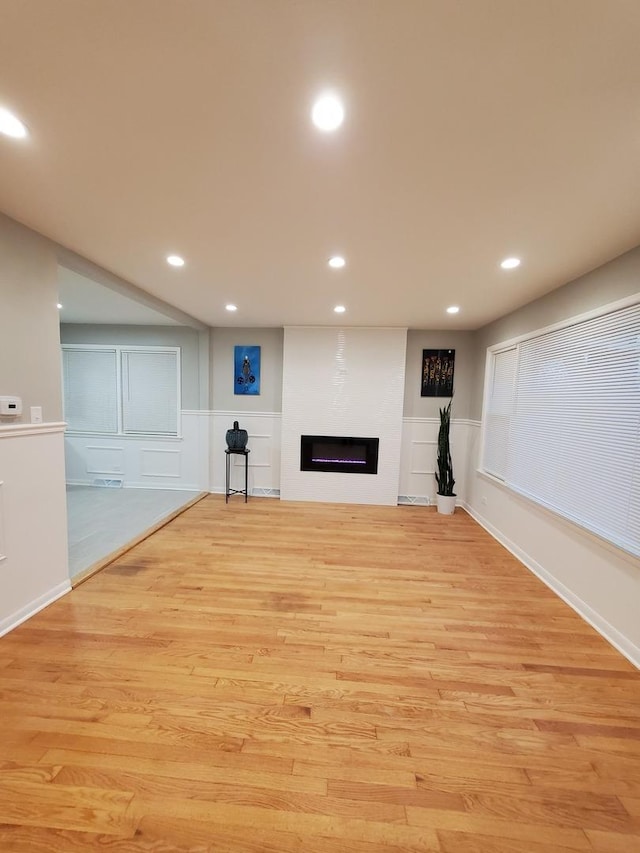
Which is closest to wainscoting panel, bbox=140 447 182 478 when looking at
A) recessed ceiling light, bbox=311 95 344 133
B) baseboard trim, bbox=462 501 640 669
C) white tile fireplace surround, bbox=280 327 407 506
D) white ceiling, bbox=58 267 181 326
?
white tile fireplace surround, bbox=280 327 407 506

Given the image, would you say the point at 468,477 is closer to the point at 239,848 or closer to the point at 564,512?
the point at 564,512

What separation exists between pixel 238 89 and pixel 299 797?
247 centimetres

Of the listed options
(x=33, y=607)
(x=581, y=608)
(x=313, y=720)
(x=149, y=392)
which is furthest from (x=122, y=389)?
(x=581, y=608)

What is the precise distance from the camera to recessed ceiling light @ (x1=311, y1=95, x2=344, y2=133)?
1.11m

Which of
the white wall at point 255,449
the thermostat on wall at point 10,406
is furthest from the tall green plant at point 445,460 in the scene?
the thermostat on wall at point 10,406

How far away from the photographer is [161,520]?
150 inches

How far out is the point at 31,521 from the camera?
213cm

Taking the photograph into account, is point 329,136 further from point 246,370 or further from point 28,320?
point 246,370

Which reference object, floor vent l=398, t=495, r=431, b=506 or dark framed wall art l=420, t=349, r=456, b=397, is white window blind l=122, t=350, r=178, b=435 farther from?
dark framed wall art l=420, t=349, r=456, b=397

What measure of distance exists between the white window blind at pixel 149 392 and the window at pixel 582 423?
15.1ft

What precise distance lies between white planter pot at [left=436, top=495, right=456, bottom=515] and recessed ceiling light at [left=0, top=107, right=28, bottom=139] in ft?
15.9

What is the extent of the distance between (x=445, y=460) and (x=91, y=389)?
5437 mm

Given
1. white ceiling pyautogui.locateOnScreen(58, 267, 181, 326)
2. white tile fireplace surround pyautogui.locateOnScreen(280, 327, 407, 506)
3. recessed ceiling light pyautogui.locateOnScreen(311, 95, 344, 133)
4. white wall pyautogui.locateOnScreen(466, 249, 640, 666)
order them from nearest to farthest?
recessed ceiling light pyautogui.locateOnScreen(311, 95, 344, 133) < white wall pyautogui.locateOnScreen(466, 249, 640, 666) < white ceiling pyautogui.locateOnScreen(58, 267, 181, 326) < white tile fireplace surround pyautogui.locateOnScreen(280, 327, 407, 506)

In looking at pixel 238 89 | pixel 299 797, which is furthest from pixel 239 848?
pixel 238 89
